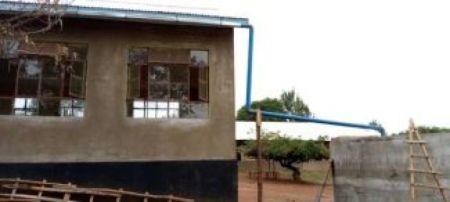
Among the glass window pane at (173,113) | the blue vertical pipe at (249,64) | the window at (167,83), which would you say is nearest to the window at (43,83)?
the window at (167,83)

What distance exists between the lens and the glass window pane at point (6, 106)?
39.5ft

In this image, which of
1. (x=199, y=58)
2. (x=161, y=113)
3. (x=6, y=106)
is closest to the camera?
(x=6, y=106)

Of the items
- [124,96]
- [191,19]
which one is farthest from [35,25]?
[191,19]

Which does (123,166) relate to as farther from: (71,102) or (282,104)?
(282,104)

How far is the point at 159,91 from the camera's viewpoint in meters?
13.1

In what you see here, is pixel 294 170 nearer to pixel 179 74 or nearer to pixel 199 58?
pixel 199 58

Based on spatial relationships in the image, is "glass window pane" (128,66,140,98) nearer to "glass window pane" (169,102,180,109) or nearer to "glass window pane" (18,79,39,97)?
"glass window pane" (169,102,180,109)

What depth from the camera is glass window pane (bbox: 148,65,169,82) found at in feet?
43.0

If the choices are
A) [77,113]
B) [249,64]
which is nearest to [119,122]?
[77,113]

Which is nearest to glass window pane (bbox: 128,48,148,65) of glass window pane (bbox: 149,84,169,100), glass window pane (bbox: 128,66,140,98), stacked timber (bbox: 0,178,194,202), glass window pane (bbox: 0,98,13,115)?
glass window pane (bbox: 128,66,140,98)

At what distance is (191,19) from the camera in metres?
12.6

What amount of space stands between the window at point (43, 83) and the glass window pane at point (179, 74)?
1.98 m

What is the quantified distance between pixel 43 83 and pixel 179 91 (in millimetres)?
3006

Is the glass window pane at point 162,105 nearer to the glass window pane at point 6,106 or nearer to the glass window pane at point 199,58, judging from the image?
the glass window pane at point 199,58
